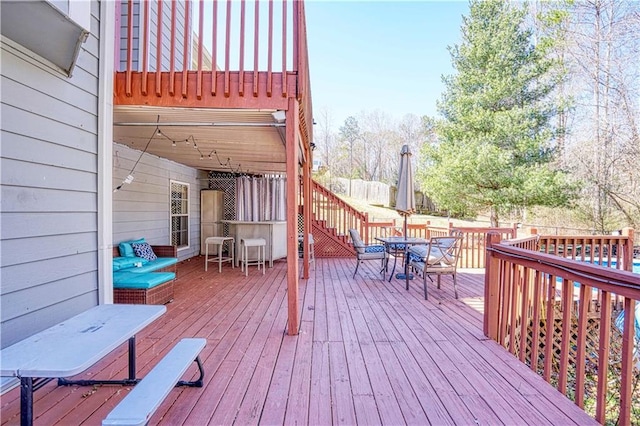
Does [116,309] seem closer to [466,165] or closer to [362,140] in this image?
[466,165]

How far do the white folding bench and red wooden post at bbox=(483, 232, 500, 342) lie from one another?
2622 mm

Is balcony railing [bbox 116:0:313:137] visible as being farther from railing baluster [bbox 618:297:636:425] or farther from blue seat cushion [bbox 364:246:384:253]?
blue seat cushion [bbox 364:246:384:253]

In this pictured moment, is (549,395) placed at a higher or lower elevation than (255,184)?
lower

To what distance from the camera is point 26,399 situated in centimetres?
139

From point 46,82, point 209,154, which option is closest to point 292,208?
point 46,82

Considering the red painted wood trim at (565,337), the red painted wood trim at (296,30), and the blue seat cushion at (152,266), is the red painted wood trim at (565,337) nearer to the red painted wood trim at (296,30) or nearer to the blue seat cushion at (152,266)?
the red painted wood trim at (296,30)

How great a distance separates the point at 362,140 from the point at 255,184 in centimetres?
1745

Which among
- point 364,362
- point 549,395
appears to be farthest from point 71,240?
point 549,395

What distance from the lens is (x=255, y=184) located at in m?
8.33

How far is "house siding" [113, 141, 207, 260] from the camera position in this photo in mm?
5102

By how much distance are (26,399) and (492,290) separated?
11.1 ft

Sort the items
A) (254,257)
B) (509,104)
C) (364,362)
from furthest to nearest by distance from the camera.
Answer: (509,104) → (254,257) → (364,362)

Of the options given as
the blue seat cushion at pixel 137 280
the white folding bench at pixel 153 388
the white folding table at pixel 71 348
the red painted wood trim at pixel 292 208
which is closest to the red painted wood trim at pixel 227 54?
the red painted wood trim at pixel 292 208

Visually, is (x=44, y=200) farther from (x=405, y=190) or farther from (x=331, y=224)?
(x=331, y=224)
